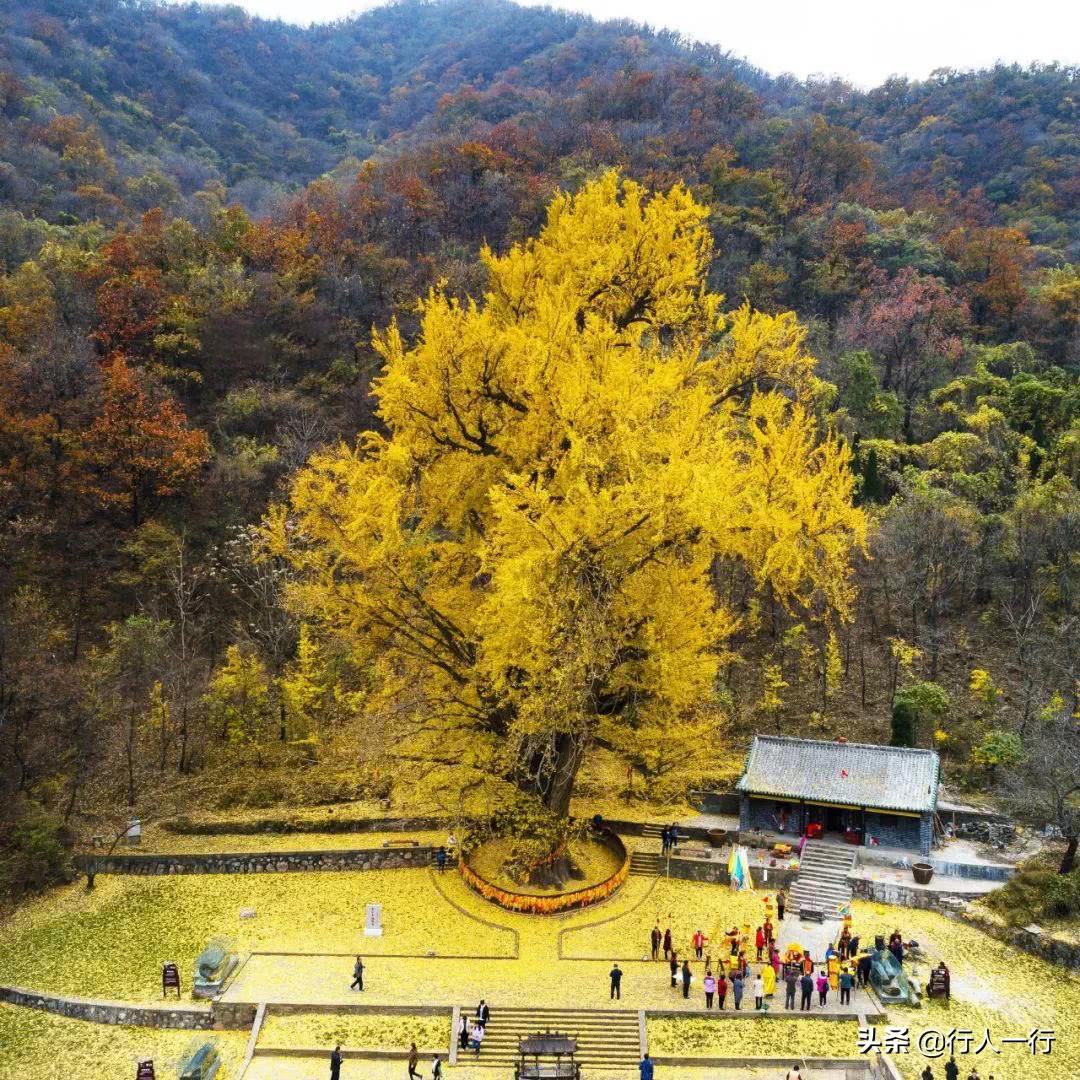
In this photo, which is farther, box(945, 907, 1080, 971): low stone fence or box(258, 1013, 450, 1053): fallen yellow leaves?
box(945, 907, 1080, 971): low stone fence

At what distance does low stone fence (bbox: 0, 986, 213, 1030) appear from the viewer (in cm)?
1636

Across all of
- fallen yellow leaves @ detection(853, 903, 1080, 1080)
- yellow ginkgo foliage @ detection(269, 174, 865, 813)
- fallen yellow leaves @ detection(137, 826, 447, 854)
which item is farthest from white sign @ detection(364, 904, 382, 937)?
fallen yellow leaves @ detection(853, 903, 1080, 1080)

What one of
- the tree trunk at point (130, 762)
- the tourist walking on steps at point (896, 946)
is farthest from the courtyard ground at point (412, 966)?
the tree trunk at point (130, 762)

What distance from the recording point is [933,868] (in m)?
21.3

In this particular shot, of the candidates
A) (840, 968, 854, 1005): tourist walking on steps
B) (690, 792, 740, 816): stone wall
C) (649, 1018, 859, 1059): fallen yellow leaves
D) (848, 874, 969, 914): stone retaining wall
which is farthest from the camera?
(690, 792, 740, 816): stone wall

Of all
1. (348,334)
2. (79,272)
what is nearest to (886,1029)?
(348,334)

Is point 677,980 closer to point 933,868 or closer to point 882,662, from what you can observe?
point 933,868

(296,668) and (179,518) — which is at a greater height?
(179,518)

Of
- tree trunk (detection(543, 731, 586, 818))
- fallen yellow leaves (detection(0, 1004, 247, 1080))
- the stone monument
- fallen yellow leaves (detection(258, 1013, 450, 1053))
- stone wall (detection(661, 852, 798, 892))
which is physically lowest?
stone wall (detection(661, 852, 798, 892))

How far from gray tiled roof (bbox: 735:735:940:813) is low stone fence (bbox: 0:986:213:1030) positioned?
13.6 metres

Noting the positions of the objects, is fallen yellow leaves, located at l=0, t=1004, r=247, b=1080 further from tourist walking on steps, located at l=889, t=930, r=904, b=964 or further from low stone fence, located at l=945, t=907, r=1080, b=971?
low stone fence, located at l=945, t=907, r=1080, b=971

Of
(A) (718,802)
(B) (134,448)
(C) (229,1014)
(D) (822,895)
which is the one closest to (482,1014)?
(C) (229,1014)

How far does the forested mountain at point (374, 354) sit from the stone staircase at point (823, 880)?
3.94m

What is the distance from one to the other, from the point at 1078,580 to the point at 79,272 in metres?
41.5
